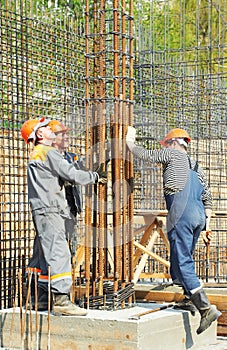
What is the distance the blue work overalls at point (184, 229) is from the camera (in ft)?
23.0

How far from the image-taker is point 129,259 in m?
7.28

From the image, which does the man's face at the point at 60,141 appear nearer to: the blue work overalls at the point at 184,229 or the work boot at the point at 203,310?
the blue work overalls at the point at 184,229

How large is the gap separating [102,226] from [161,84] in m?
4.41

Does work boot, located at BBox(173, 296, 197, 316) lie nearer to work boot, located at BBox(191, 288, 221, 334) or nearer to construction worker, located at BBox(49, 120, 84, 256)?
work boot, located at BBox(191, 288, 221, 334)

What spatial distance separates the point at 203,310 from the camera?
698 cm

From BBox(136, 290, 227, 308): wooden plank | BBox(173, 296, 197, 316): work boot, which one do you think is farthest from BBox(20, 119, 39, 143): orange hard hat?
BBox(136, 290, 227, 308): wooden plank

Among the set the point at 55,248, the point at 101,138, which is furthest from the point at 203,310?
the point at 101,138

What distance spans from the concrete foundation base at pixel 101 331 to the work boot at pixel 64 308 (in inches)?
1.7

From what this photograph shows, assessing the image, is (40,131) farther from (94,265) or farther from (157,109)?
(157,109)

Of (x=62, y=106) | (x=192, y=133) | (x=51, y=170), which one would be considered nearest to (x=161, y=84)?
(x=192, y=133)

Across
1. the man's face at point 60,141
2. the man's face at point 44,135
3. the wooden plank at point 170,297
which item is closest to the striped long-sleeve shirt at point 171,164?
the man's face at point 60,141

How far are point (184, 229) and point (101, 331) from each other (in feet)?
3.96

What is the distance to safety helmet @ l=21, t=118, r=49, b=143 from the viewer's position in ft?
22.6

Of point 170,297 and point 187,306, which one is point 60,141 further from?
point 170,297
